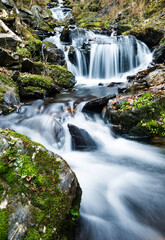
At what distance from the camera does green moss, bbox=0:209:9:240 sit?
4.18 ft

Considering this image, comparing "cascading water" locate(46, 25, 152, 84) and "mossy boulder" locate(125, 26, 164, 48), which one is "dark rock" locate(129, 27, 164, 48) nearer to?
"mossy boulder" locate(125, 26, 164, 48)

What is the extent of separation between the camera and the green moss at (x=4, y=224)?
4.18 ft

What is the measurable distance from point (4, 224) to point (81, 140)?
350cm

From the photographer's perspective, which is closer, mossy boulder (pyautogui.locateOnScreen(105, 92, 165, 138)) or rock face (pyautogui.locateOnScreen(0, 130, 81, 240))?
rock face (pyautogui.locateOnScreen(0, 130, 81, 240))

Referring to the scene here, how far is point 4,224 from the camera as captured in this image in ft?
4.33

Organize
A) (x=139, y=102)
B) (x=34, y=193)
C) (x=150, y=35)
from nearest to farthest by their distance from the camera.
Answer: (x=34, y=193)
(x=139, y=102)
(x=150, y=35)

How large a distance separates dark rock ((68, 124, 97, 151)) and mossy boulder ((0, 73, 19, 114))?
9.11ft

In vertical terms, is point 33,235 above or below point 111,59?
below

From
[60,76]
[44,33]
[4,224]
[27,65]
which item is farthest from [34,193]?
[44,33]

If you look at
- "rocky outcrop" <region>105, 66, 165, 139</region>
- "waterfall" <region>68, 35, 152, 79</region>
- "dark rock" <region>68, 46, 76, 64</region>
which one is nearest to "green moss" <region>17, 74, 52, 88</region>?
"rocky outcrop" <region>105, 66, 165, 139</region>

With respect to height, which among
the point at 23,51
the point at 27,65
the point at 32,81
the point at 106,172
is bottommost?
the point at 106,172

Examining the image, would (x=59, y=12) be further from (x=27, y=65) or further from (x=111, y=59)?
(x=27, y=65)

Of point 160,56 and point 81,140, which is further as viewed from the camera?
point 160,56

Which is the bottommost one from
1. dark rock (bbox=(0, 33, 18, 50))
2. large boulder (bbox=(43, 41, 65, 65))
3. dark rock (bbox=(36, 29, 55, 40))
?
large boulder (bbox=(43, 41, 65, 65))
